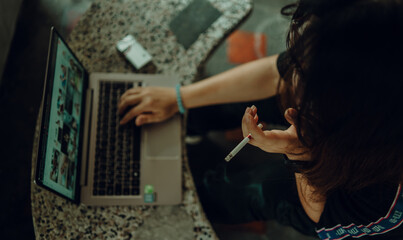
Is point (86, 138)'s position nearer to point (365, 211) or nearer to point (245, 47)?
point (365, 211)

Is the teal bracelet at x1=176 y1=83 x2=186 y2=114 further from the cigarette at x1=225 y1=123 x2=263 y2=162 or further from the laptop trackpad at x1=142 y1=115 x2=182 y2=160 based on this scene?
the cigarette at x1=225 y1=123 x2=263 y2=162

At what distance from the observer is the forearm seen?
3.17ft

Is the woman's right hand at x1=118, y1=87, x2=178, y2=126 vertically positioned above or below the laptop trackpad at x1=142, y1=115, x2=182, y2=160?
above

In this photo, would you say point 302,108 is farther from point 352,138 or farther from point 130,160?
point 130,160

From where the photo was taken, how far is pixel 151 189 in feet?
2.99

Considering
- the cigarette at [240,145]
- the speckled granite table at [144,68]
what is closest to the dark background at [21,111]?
the speckled granite table at [144,68]

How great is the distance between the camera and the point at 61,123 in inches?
31.0

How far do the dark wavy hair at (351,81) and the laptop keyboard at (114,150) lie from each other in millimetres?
541

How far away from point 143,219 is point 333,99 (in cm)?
65

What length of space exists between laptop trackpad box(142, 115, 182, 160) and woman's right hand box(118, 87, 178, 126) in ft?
0.08

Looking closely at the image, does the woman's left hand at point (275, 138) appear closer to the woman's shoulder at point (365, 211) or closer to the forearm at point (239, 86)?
the woman's shoulder at point (365, 211)

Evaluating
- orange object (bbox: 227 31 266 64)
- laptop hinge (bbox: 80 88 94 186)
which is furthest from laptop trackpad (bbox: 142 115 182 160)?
orange object (bbox: 227 31 266 64)

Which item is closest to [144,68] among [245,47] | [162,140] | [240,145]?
[162,140]

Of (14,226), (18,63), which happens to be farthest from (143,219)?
(18,63)
